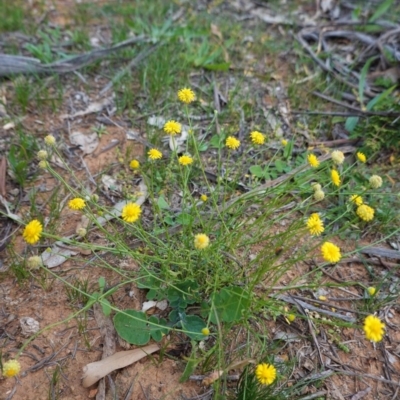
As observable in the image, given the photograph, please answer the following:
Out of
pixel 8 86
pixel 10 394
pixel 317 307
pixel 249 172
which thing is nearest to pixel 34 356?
pixel 10 394

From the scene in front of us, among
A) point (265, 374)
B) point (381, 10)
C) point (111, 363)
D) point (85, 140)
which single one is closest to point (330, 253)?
point (265, 374)

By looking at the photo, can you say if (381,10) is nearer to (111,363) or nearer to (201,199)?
(201,199)

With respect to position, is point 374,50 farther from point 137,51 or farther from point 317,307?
point 317,307

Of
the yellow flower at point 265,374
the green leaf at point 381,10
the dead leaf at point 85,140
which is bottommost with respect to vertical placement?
the yellow flower at point 265,374

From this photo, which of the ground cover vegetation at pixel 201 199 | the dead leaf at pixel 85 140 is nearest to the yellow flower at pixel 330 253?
the ground cover vegetation at pixel 201 199

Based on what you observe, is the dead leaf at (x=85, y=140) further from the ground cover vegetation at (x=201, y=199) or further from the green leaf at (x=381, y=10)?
the green leaf at (x=381, y=10)

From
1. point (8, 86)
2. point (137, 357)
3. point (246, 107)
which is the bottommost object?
point (137, 357)
